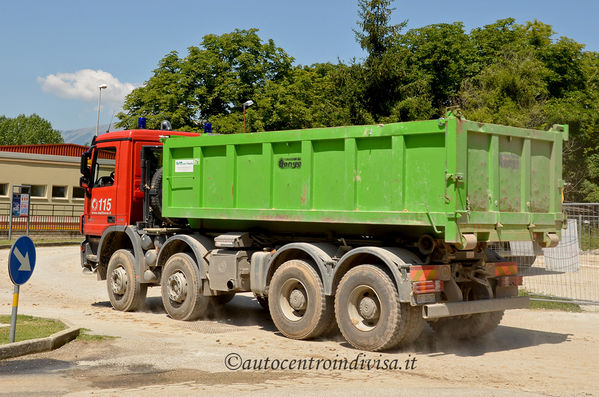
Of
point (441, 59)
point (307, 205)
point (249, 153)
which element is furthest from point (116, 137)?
point (441, 59)

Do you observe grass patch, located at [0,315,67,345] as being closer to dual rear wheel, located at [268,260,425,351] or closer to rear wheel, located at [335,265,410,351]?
dual rear wheel, located at [268,260,425,351]

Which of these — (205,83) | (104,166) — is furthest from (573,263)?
(205,83)

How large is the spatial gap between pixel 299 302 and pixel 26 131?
99.5 metres

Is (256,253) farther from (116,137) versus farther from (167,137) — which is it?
(116,137)

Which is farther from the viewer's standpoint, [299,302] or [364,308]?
[299,302]

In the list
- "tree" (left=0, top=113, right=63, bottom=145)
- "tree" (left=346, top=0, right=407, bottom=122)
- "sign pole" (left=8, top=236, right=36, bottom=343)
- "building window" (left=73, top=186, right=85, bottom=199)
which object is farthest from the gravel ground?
"tree" (left=0, top=113, right=63, bottom=145)

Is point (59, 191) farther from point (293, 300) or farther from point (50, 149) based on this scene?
point (293, 300)

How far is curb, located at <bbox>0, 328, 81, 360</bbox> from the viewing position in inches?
339

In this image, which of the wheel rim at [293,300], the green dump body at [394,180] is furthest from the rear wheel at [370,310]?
the wheel rim at [293,300]

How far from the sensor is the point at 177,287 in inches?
490

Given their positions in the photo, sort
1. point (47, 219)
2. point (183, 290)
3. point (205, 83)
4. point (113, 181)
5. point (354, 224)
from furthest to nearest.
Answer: point (205, 83), point (47, 219), point (113, 181), point (183, 290), point (354, 224)

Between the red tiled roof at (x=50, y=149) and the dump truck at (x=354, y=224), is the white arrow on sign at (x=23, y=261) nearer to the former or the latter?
the dump truck at (x=354, y=224)

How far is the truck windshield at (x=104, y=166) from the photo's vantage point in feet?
46.4

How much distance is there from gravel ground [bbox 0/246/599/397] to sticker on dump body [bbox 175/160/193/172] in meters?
2.49
